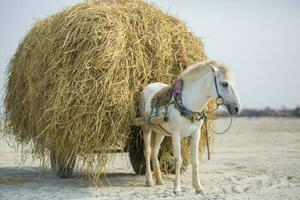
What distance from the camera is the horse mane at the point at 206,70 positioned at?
27.6 ft

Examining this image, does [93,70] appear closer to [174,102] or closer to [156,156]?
[174,102]

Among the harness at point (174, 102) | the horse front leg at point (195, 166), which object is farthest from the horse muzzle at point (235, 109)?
the horse front leg at point (195, 166)

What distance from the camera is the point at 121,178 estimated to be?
11.0 metres

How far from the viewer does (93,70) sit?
907 cm

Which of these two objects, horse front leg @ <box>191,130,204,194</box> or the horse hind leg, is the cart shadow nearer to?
the horse hind leg

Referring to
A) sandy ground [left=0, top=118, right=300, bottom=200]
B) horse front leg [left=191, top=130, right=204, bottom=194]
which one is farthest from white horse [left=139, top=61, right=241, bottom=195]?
sandy ground [left=0, top=118, right=300, bottom=200]

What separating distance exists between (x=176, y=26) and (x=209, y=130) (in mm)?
2091

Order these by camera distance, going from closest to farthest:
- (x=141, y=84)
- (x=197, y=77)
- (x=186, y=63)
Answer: (x=197, y=77) → (x=141, y=84) → (x=186, y=63)

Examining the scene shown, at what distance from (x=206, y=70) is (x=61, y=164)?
340 centimetres

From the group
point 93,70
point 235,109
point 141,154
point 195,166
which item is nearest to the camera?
point 235,109

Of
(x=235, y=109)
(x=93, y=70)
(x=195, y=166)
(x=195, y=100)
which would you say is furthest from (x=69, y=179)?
(x=235, y=109)

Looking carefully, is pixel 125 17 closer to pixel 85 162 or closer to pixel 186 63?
pixel 186 63

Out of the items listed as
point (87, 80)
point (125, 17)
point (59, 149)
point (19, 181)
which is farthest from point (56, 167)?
point (125, 17)

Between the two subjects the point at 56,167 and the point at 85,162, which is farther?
the point at 56,167
